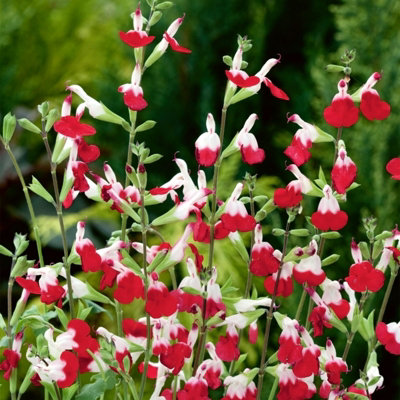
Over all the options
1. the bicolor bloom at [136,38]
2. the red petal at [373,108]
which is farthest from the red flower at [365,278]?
the bicolor bloom at [136,38]

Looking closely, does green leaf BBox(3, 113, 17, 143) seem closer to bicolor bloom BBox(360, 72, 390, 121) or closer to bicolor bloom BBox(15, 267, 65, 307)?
bicolor bloom BBox(15, 267, 65, 307)

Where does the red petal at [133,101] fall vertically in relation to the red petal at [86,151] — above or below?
above

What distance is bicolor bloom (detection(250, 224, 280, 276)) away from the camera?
63cm

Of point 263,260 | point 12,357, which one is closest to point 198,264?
point 263,260

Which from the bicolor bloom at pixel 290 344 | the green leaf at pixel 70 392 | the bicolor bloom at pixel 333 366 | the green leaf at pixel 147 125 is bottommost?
the green leaf at pixel 70 392

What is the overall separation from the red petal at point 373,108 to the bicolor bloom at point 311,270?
0.10 meters

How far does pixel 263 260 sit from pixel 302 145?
0.08 metres

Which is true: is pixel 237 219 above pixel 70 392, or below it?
above

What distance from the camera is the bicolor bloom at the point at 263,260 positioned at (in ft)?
2.05

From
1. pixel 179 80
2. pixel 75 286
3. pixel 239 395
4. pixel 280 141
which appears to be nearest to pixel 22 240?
pixel 75 286

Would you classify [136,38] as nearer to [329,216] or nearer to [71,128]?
[71,128]

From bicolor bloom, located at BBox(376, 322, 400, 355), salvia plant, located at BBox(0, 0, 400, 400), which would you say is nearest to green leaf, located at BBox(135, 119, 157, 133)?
salvia plant, located at BBox(0, 0, 400, 400)

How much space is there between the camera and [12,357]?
0.66 meters

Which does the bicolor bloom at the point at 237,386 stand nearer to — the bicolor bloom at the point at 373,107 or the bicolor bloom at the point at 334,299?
the bicolor bloom at the point at 334,299
